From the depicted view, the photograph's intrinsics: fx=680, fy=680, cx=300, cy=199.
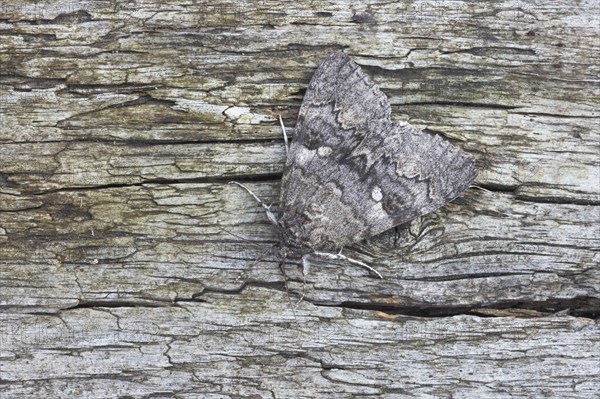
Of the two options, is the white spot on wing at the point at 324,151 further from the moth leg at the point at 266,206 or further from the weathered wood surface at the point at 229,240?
the moth leg at the point at 266,206

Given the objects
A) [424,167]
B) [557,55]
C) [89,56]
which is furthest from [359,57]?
[89,56]

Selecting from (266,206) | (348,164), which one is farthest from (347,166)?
(266,206)

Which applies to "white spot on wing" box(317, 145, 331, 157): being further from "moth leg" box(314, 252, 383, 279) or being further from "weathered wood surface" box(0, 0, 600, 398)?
"moth leg" box(314, 252, 383, 279)

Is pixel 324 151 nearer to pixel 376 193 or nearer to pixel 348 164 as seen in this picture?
pixel 348 164

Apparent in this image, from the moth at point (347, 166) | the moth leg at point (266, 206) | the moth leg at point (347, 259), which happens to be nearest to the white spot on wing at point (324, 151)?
the moth at point (347, 166)

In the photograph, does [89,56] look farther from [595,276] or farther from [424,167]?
[595,276]
